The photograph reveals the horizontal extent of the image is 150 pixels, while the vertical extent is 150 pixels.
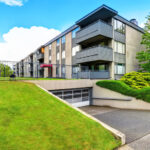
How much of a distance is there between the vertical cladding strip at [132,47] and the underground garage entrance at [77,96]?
9117mm

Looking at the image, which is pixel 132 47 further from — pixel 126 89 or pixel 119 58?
pixel 126 89

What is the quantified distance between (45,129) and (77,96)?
10327 millimetres

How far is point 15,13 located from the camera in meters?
20.0

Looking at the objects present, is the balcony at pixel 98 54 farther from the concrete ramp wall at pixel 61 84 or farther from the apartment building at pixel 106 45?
the concrete ramp wall at pixel 61 84

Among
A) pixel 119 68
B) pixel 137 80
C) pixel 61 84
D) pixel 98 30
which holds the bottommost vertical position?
pixel 61 84

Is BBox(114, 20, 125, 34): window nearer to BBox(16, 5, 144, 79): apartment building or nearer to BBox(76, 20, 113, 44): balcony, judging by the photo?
BBox(16, 5, 144, 79): apartment building

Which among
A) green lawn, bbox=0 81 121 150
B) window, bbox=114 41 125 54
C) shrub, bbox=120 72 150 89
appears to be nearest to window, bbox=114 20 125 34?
window, bbox=114 41 125 54

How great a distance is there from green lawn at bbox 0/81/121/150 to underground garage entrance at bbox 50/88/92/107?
7334 mm

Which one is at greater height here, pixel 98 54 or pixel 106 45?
pixel 106 45

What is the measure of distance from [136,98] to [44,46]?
30865 mm

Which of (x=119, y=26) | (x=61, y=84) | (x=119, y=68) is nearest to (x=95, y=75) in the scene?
(x=119, y=68)

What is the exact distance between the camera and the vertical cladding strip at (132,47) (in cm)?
1862

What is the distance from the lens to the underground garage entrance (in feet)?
43.1

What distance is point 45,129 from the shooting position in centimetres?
399
